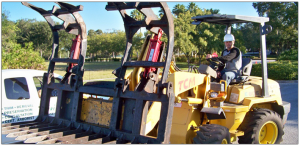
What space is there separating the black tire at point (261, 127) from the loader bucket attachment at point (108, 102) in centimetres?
237

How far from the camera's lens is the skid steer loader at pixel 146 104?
4355 millimetres

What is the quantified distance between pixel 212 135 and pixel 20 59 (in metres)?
16.1

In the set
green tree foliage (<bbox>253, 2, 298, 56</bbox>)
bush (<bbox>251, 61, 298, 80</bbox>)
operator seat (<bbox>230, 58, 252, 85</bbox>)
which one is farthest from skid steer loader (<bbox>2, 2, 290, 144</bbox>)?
green tree foliage (<bbox>253, 2, 298, 56</bbox>)

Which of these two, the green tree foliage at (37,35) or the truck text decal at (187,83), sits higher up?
the green tree foliage at (37,35)

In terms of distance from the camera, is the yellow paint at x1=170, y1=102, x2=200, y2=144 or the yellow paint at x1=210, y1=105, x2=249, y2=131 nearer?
the yellow paint at x1=170, y1=102, x2=200, y2=144

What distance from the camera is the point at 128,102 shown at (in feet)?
15.2

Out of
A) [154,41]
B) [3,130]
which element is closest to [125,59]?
[154,41]

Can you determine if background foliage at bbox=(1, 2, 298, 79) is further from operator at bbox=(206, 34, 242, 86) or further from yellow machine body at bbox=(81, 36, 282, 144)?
yellow machine body at bbox=(81, 36, 282, 144)

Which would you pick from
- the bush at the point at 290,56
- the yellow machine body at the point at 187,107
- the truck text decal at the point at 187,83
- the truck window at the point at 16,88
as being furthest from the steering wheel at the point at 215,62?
the bush at the point at 290,56

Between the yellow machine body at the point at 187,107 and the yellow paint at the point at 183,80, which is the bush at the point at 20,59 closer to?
the yellow machine body at the point at 187,107

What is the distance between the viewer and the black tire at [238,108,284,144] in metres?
5.77

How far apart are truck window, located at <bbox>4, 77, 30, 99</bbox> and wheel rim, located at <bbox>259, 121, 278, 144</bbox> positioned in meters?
5.66

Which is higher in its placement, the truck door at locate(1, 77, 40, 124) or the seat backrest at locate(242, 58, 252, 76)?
the seat backrest at locate(242, 58, 252, 76)

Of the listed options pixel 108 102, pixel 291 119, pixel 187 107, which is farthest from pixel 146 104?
pixel 291 119
